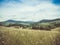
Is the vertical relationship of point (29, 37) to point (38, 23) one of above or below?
below

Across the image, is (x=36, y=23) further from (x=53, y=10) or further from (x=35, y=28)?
(x=53, y=10)

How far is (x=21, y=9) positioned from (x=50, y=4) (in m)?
0.51

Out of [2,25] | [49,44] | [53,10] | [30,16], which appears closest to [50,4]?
[53,10]

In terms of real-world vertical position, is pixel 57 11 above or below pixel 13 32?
above

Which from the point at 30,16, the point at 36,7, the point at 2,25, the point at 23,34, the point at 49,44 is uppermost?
the point at 36,7

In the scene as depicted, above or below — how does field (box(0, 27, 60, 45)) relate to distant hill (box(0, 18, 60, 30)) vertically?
below

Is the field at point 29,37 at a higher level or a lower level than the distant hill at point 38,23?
lower

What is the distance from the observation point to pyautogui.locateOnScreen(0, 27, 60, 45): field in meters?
2.08

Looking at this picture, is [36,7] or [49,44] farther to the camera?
[36,7]

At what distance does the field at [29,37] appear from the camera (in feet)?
6.83

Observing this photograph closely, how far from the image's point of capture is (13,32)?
83.2 inches

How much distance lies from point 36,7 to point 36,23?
281 mm

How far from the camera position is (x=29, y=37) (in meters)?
2.10

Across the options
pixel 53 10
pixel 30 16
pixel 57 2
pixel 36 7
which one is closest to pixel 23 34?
pixel 30 16
